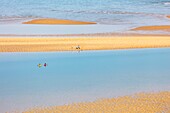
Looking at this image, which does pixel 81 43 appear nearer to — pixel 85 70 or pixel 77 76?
pixel 85 70

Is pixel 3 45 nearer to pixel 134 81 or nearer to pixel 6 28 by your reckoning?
pixel 6 28

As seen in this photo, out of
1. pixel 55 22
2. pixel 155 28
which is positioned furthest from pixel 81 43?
pixel 55 22

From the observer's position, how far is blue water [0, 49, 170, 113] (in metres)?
10.2

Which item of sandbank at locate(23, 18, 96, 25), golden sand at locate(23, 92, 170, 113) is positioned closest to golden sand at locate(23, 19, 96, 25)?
sandbank at locate(23, 18, 96, 25)

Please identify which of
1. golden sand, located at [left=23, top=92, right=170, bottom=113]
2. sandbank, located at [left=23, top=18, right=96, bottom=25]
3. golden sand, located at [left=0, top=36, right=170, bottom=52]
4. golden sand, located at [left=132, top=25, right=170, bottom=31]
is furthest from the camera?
sandbank, located at [left=23, top=18, right=96, bottom=25]

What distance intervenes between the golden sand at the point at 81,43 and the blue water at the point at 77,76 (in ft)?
3.69

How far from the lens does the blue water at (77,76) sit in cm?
1024

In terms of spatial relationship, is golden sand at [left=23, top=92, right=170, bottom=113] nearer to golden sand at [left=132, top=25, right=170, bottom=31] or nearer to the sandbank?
golden sand at [left=132, top=25, right=170, bottom=31]

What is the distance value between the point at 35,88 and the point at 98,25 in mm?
16446

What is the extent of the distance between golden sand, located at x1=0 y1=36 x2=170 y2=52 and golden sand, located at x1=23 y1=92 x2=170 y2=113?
7.90m

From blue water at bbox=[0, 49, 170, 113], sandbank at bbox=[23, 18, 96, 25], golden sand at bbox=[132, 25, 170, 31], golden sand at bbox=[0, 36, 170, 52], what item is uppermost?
blue water at bbox=[0, 49, 170, 113]

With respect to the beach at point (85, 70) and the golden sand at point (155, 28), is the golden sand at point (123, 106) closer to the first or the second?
the beach at point (85, 70)

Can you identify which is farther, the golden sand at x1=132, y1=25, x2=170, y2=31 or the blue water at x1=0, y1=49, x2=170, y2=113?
the golden sand at x1=132, y1=25, x2=170, y2=31

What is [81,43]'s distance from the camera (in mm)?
19125
